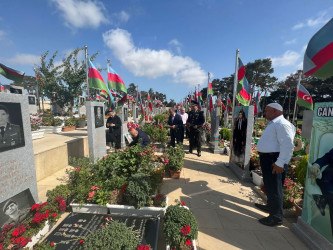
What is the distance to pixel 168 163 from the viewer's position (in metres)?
4.53

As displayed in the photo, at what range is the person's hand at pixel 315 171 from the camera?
2195mm

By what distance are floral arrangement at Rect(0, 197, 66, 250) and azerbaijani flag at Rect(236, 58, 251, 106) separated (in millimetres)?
5249

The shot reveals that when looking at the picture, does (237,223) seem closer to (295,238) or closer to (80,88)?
(295,238)

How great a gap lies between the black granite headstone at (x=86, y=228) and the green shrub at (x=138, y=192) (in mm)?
247

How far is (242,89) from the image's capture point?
205 inches

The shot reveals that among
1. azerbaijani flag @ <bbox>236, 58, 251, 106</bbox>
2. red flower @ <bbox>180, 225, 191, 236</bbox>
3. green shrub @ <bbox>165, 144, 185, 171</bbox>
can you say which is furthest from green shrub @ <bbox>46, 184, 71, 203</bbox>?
azerbaijani flag @ <bbox>236, 58, 251, 106</bbox>

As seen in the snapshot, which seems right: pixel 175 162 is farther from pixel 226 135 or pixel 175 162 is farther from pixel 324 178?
pixel 226 135

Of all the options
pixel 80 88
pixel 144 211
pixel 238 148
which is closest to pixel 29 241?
pixel 144 211

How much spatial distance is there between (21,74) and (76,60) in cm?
1115

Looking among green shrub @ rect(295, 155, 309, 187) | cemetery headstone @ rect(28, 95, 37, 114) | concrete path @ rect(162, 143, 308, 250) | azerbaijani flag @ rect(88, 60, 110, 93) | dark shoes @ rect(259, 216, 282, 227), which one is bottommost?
concrete path @ rect(162, 143, 308, 250)

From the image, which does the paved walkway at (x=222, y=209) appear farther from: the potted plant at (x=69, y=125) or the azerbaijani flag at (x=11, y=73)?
the potted plant at (x=69, y=125)

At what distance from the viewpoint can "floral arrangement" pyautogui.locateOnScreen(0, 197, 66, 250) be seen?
78.2 inches

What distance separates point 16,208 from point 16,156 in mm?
826

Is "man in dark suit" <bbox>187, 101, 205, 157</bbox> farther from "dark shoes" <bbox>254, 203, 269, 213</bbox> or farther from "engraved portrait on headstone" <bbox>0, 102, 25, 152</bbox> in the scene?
"engraved portrait on headstone" <bbox>0, 102, 25, 152</bbox>
